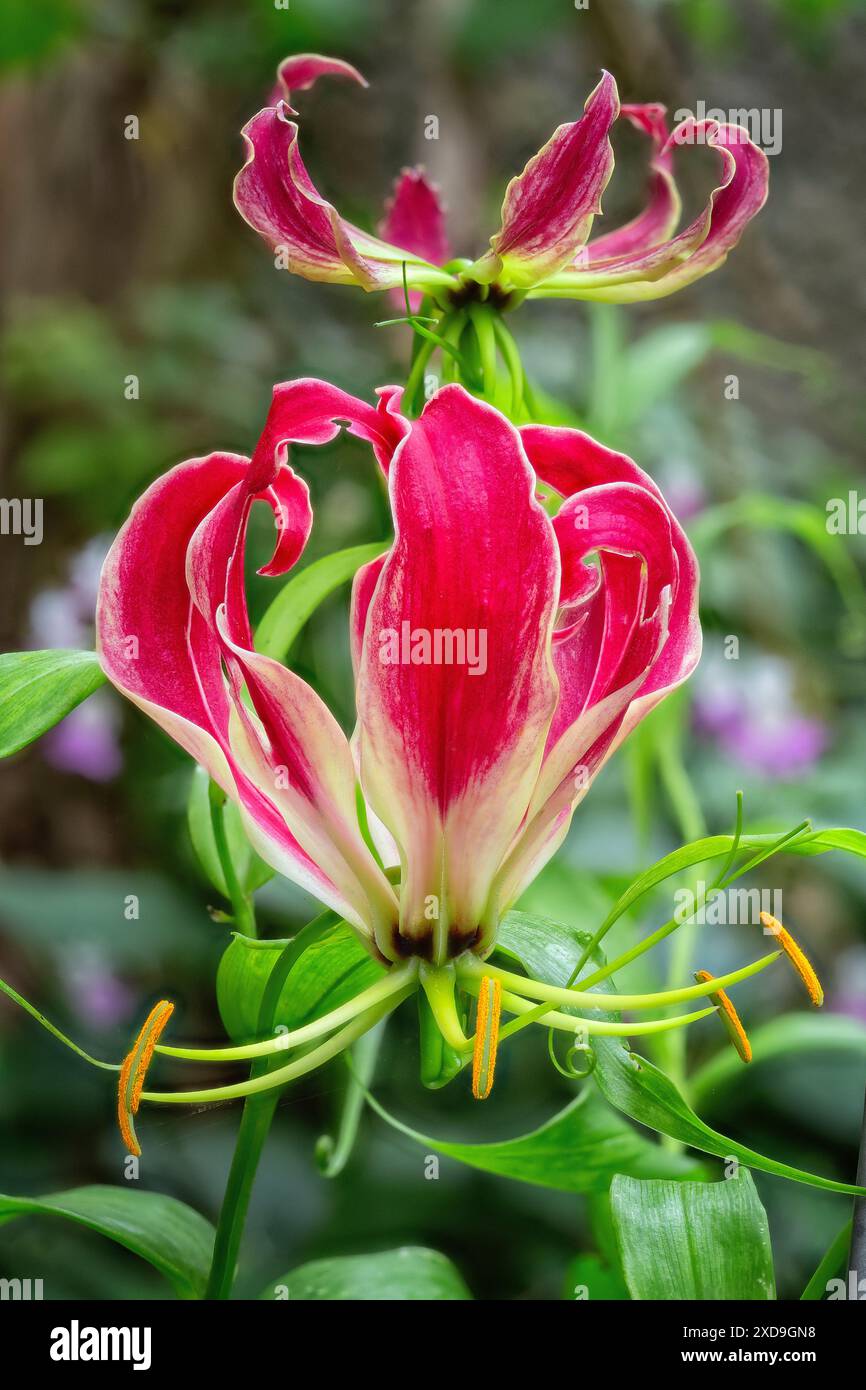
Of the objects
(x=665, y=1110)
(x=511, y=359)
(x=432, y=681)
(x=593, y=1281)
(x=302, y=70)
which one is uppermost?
(x=302, y=70)

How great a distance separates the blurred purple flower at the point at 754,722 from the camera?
141 centimetres

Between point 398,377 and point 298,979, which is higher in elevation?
point 398,377

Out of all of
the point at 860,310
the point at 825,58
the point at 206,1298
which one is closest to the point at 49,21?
the point at 825,58

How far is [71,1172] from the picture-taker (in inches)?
38.7

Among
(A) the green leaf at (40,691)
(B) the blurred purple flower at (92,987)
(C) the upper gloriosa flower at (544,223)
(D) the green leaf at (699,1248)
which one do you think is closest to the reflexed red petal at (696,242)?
(C) the upper gloriosa flower at (544,223)

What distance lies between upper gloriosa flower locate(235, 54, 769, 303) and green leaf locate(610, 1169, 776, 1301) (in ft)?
1.04

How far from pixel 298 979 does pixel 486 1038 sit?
9 centimetres

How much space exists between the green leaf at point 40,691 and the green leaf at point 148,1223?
177 mm

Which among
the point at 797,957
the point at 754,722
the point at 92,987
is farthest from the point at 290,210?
the point at 754,722

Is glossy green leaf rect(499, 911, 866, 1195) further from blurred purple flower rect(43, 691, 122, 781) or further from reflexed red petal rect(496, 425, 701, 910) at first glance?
blurred purple flower rect(43, 691, 122, 781)

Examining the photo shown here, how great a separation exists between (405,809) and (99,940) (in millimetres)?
989

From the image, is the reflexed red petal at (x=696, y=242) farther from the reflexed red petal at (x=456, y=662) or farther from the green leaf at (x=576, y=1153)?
the green leaf at (x=576, y=1153)

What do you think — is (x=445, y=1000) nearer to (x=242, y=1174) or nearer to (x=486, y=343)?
(x=242, y=1174)

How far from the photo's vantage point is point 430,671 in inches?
15.6
